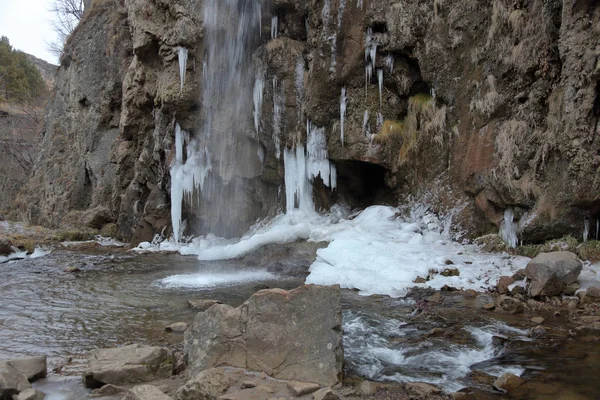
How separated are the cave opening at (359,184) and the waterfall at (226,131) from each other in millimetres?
3477

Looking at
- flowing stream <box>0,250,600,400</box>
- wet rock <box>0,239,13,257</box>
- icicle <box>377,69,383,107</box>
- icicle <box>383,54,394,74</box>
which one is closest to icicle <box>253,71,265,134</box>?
icicle <box>377,69,383,107</box>

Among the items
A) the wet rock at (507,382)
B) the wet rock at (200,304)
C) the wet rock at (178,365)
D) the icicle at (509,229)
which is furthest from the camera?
the icicle at (509,229)

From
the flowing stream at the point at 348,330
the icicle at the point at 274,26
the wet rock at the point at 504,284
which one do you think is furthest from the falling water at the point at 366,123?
the wet rock at the point at 504,284

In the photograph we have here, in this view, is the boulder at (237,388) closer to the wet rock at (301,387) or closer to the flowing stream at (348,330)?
the wet rock at (301,387)

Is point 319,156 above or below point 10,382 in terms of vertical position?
above

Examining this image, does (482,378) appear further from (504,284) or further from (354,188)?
(354,188)

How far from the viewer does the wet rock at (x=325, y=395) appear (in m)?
3.65

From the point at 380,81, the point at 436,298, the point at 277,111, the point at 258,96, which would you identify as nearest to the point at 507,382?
the point at 436,298

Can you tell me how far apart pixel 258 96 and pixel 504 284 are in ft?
37.5

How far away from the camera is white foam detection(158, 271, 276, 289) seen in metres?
9.64

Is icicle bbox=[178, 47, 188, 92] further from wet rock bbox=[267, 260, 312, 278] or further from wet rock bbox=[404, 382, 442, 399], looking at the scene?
wet rock bbox=[404, 382, 442, 399]

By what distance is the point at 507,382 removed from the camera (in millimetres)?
4219

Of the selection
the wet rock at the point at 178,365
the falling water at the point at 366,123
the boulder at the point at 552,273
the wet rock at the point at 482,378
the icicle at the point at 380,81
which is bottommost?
the wet rock at the point at 482,378

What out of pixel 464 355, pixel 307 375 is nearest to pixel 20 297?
pixel 307 375
